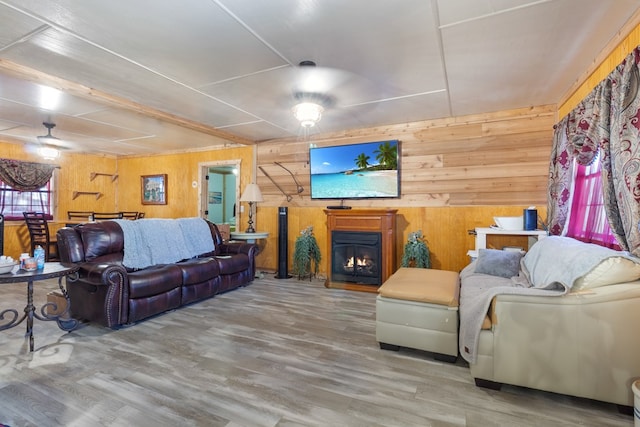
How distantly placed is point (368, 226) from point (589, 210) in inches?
91.9

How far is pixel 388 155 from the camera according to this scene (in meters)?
4.47

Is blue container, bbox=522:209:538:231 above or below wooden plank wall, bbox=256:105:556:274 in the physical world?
below

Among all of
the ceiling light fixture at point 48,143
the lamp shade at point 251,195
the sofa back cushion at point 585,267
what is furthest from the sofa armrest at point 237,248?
the sofa back cushion at point 585,267

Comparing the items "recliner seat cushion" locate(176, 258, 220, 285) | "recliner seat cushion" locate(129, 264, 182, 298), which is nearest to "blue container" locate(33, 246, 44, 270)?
"recliner seat cushion" locate(129, 264, 182, 298)

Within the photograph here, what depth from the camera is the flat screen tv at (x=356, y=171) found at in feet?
14.7

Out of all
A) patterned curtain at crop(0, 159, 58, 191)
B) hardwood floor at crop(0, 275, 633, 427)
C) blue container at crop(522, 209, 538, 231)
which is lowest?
hardwood floor at crop(0, 275, 633, 427)

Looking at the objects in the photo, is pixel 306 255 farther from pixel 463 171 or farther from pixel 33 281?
pixel 33 281

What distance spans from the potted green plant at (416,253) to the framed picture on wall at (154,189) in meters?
5.15

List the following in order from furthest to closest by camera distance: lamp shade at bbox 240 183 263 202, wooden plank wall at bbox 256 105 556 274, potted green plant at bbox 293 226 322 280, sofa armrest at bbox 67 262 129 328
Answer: lamp shade at bbox 240 183 263 202 → potted green plant at bbox 293 226 322 280 → wooden plank wall at bbox 256 105 556 274 → sofa armrest at bbox 67 262 129 328

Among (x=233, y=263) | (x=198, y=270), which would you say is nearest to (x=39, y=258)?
(x=198, y=270)

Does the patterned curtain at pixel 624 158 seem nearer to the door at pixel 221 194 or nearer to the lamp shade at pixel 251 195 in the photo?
the lamp shade at pixel 251 195

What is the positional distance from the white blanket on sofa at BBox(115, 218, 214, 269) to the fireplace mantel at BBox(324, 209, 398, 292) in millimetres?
1786

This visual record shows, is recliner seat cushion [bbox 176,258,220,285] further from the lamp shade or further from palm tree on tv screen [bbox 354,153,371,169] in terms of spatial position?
palm tree on tv screen [bbox 354,153,371,169]

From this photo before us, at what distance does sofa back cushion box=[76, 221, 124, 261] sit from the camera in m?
3.19
